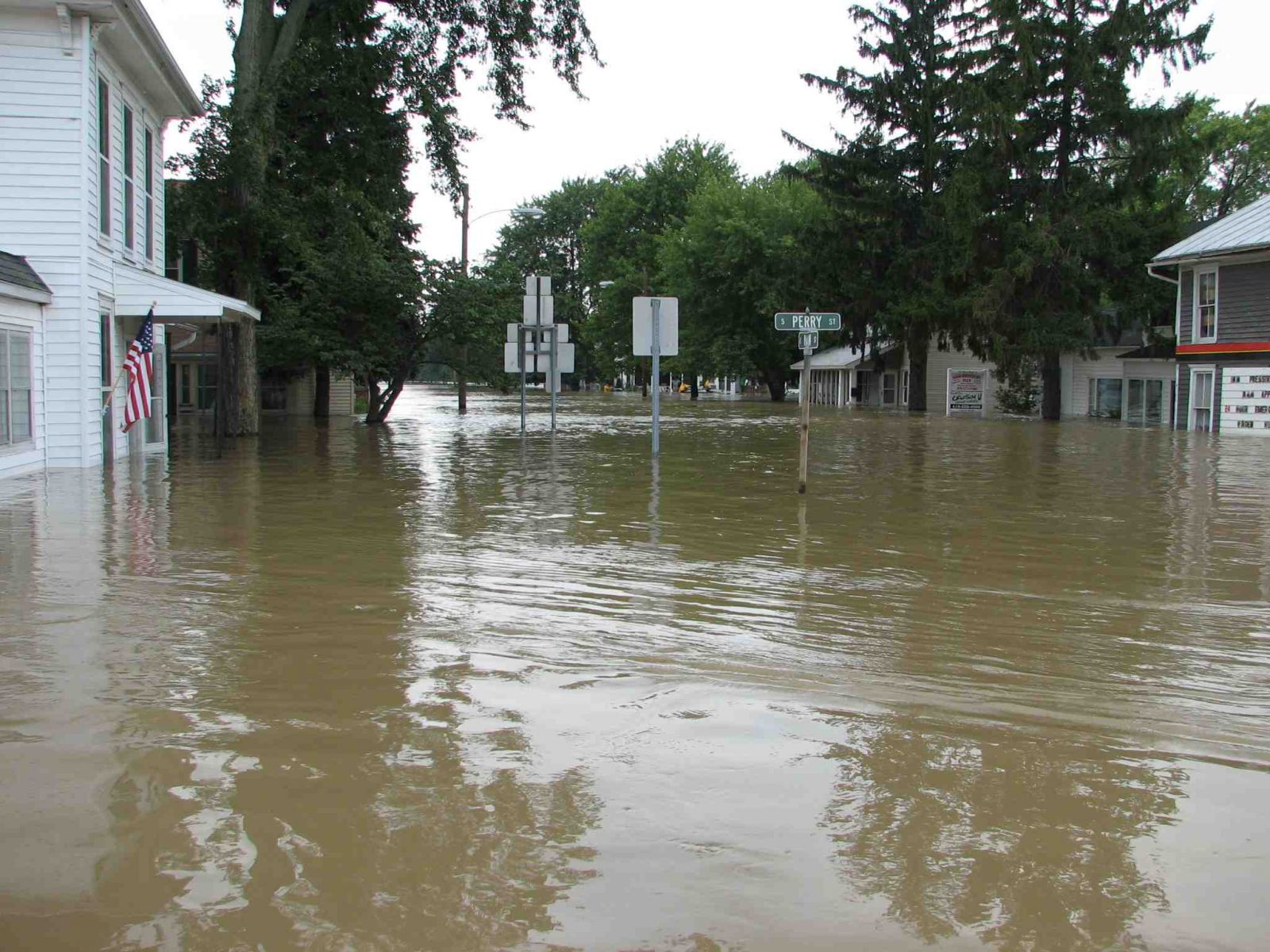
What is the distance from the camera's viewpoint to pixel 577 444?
2641 cm

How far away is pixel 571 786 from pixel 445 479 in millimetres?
13135

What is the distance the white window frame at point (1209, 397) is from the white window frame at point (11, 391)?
101ft

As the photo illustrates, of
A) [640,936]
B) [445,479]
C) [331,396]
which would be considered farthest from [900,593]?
[331,396]

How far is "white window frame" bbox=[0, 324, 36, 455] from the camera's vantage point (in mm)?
15914

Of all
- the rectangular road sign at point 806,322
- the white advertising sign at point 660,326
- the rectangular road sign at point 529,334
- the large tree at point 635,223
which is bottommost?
the rectangular road sign at point 806,322

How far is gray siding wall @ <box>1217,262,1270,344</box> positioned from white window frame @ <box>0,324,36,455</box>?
3123 cm

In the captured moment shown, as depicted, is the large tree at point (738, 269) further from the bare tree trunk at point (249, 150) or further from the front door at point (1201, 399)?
the bare tree trunk at point (249, 150)

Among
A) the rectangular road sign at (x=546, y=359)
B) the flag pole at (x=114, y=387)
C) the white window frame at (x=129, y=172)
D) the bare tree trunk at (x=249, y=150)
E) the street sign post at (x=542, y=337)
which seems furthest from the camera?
the rectangular road sign at (x=546, y=359)

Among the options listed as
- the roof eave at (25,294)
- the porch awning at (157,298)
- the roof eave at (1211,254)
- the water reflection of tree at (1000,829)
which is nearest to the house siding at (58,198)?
the roof eave at (25,294)

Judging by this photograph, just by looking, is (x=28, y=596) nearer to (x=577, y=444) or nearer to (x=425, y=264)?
(x=577, y=444)

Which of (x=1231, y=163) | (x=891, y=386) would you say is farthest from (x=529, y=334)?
(x=1231, y=163)

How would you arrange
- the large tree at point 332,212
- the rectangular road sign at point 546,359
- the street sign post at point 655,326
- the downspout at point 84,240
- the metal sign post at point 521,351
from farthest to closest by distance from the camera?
1. the metal sign post at point 521,351
2. the rectangular road sign at point 546,359
3. the large tree at point 332,212
4. the street sign post at point 655,326
5. the downspout at point 84,240

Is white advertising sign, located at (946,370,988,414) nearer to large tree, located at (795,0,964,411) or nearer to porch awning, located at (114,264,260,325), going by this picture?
large tree, located at (795,0,964,411)

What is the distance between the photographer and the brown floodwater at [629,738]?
3.58 m
